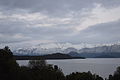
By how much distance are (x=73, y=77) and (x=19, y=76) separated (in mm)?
20365

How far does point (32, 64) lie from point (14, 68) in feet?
36.5

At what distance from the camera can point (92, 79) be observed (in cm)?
5488

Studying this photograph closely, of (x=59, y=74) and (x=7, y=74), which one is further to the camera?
(x=59, y=74)

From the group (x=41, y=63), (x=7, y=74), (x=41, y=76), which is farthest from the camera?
(x=41, y=63)

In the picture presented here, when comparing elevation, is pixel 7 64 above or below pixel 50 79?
above

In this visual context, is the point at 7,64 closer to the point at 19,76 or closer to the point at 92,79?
the point at 19,76

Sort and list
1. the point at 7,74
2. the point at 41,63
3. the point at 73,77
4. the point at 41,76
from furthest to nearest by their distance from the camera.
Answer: the point at 73,77
the point at 41,63
the point at 41,76
the point at 7,74

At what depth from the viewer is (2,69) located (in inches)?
1423

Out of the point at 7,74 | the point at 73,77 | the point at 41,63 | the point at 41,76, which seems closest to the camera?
the point at 7,74

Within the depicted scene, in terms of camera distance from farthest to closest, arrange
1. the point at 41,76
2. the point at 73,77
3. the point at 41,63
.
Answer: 1. the point at 73,77
2. the point at 41,63
3. the point at 41,76

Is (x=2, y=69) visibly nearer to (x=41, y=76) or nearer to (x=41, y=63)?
(x=41, y=76)

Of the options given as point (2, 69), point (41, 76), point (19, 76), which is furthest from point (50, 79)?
point (2, 69)

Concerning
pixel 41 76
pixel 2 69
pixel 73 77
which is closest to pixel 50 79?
pixel 41 76

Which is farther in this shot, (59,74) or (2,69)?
(59,74)
